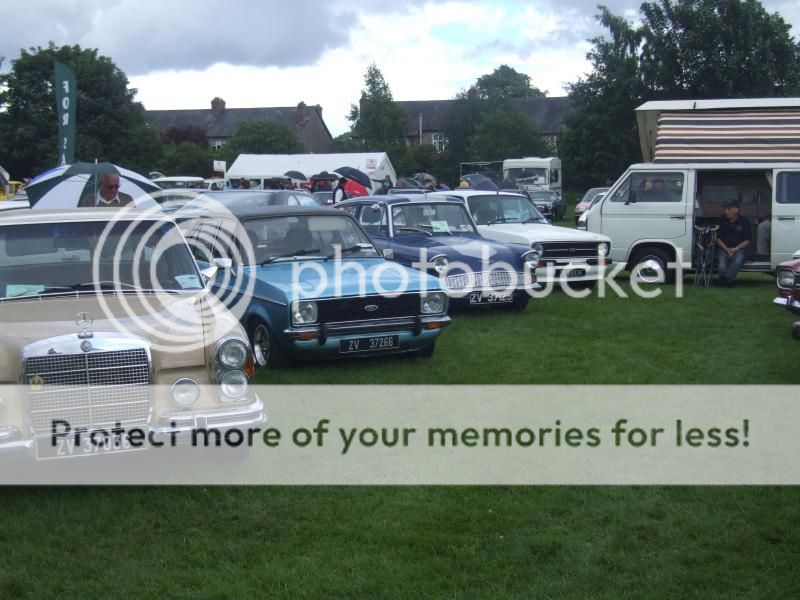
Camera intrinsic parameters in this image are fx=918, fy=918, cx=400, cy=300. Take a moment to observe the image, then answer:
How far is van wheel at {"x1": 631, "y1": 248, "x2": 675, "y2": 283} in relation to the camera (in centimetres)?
1534

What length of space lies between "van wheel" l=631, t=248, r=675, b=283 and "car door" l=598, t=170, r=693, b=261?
0.25 meters

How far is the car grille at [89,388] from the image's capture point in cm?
517

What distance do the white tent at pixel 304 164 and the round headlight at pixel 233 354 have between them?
39878 millimetres

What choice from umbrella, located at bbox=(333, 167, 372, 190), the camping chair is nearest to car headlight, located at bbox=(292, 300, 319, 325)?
the camping chair

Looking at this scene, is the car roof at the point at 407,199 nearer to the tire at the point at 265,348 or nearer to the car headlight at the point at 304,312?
the tire at the point at 265,348

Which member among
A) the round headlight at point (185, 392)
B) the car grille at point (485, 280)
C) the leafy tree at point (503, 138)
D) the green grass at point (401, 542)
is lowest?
the green grass at point (401, 542)

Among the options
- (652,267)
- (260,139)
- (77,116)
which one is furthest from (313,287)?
(260,139)

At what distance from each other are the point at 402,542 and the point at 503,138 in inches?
2196

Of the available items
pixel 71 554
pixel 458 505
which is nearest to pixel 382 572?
pixel 458 505

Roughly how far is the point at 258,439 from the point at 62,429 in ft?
5.49

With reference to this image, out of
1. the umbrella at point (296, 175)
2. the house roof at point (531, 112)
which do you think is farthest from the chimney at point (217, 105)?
the umbrella at point (296, 175)

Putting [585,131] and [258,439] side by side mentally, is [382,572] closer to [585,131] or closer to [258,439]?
[258,439]

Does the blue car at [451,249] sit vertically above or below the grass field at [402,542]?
above

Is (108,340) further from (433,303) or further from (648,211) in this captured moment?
(648,211)
